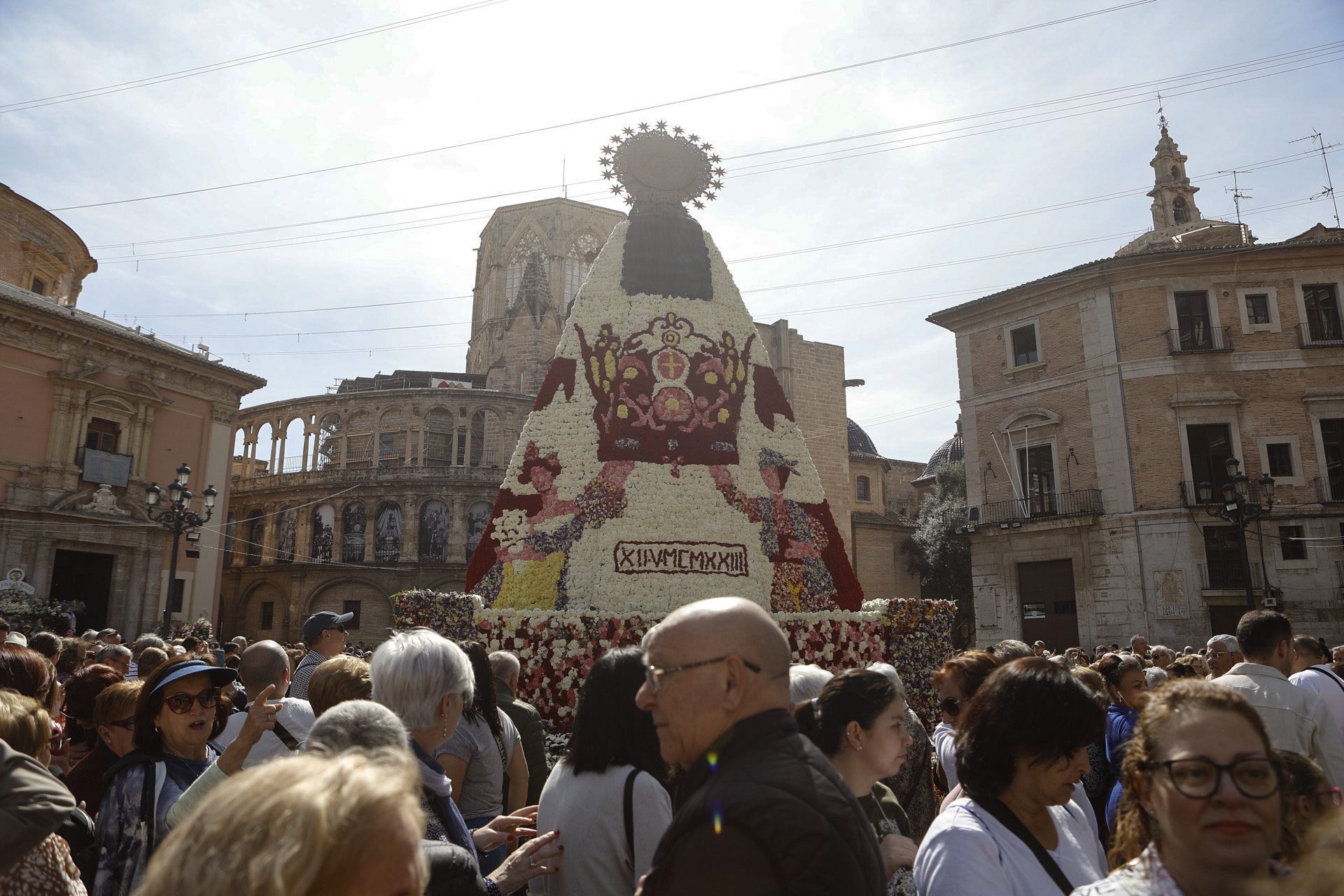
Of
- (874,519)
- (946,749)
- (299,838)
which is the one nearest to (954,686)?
(946,749)

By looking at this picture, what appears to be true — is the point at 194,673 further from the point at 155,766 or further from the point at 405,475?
the point at 405,475

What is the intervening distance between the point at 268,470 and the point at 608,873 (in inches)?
1668

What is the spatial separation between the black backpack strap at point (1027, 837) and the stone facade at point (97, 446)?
25635 millimetres

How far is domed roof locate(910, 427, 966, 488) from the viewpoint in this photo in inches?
1534

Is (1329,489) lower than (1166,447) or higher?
lower

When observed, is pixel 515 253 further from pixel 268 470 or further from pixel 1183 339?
pixel 1183 339

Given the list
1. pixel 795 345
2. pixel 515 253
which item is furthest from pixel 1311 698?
pixel 515 253

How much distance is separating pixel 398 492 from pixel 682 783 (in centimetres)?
3571

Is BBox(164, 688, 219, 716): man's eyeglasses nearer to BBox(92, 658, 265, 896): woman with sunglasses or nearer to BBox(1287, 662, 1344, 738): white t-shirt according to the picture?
BBox(92, 658, 265, 896): woman with sunglasses

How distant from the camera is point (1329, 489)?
892 inches

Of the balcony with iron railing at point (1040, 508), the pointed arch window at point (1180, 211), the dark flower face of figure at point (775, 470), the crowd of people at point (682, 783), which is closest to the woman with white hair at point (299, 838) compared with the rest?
the crowd of people at point (682, 783)

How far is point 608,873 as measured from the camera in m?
3.04

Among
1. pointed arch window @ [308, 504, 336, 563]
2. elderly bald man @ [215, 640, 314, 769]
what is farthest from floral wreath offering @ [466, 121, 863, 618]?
pointed arch window @ [308, 504, 336, 563]

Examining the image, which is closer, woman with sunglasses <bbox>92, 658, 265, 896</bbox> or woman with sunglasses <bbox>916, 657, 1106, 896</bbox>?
woman with sunglasses <bbox>916, 657, 1106, 896</bbox>
